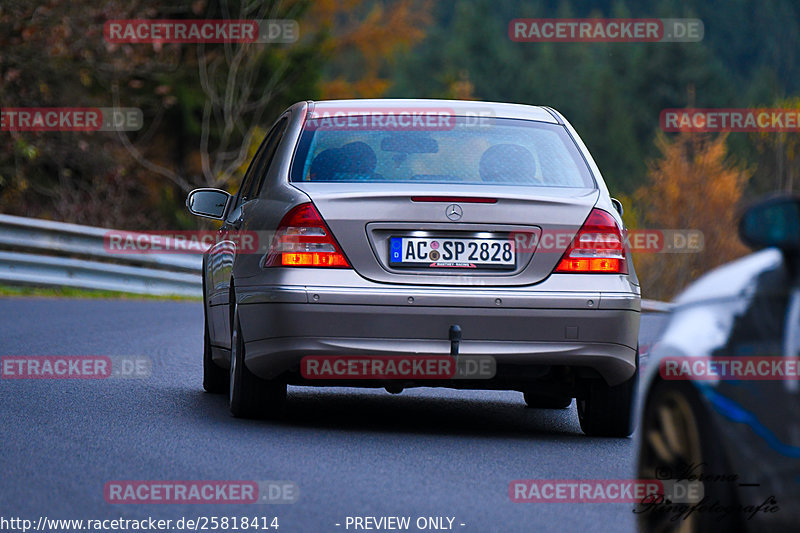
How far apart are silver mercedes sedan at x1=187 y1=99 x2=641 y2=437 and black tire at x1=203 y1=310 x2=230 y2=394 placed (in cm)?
167

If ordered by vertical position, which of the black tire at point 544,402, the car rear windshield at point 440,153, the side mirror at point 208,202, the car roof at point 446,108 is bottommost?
the black tire at point 544,402

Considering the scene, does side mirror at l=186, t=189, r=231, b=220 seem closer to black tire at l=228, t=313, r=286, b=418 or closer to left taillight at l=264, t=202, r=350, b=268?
black tire at l=228, t=313, r=286, b=418

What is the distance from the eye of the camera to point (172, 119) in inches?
1396

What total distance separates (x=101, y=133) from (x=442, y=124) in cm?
2364

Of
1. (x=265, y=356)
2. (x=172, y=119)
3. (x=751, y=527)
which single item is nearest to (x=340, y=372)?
(x=265, y=356)

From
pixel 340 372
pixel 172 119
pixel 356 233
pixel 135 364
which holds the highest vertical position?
pixel 356 233

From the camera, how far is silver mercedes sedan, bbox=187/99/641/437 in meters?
7.07

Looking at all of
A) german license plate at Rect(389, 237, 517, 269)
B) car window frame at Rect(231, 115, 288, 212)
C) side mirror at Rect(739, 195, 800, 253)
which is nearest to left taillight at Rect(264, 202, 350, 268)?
german license plate at Rect(389, 237, 517, 269)

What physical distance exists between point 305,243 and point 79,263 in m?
13.7

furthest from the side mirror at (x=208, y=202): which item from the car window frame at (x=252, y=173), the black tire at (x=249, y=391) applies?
the black tire at (x=249, y=391)

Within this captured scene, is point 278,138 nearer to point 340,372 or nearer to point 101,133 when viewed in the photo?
point 340,372

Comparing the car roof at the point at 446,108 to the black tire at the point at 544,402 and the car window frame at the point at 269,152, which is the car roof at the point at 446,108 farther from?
the black tire at the point at 544,402

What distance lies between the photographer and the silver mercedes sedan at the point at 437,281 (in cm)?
707

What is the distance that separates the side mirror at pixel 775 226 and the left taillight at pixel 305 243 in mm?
3714
